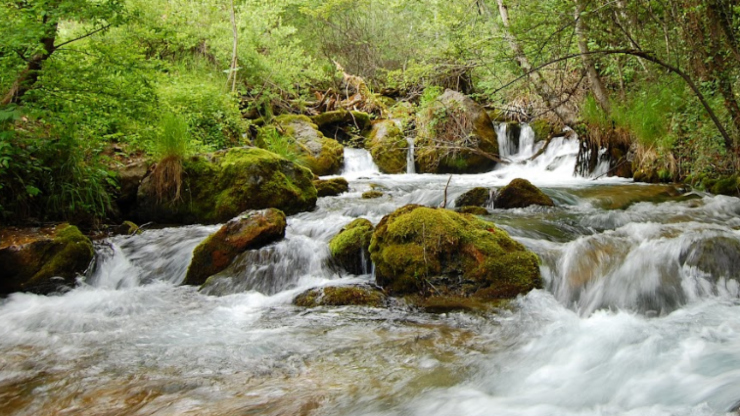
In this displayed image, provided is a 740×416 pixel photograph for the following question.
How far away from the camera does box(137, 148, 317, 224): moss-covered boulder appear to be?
746 centimetres

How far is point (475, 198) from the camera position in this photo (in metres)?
7.75

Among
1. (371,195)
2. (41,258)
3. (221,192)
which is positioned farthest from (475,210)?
(41,258)

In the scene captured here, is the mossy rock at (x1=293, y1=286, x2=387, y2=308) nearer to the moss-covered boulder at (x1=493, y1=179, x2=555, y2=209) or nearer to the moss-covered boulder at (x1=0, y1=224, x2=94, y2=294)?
the moss-covered boulder at (x1=0, y1=224, x2=94, y2=294)

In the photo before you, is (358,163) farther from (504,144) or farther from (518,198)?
(518,198)

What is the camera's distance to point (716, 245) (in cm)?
440

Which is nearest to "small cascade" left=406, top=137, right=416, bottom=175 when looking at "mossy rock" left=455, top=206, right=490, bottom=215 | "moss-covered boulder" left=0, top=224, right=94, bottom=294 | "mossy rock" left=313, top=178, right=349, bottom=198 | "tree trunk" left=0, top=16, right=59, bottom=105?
"mossy rock" left=313, top=178, right=349, bottom=198

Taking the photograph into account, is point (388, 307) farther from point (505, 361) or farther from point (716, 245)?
point (716, 245)

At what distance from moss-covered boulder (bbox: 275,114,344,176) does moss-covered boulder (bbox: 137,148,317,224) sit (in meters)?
4.00

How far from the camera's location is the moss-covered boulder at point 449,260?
4.32m

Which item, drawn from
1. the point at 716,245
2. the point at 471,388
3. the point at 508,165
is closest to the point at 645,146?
the point at 508,165

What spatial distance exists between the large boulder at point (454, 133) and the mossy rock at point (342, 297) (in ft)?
25.6

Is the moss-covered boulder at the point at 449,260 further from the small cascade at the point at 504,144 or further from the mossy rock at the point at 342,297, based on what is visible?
the small cascade at the point at 504,144

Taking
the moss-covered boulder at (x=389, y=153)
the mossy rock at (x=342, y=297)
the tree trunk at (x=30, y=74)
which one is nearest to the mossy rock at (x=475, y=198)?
the mossy rock at (x=342, y=297)

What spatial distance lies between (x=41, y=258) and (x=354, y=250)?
11.0 ft
